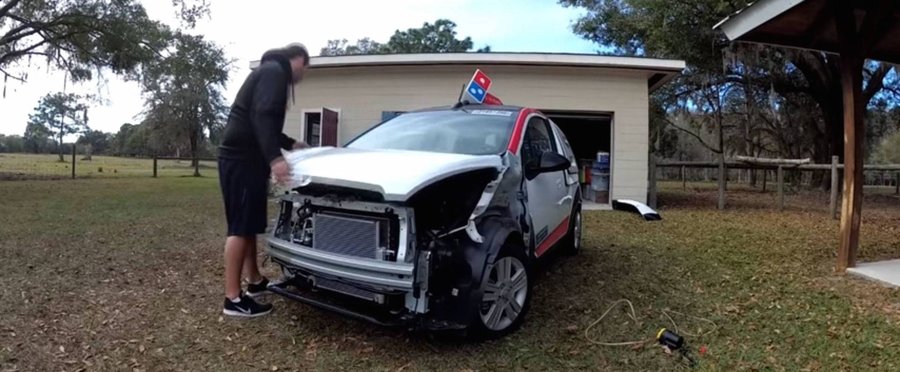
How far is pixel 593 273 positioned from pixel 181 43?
14.3m

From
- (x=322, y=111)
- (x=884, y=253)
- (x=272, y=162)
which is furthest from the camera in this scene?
(x=322, y=111)

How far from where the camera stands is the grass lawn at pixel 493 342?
3088mm

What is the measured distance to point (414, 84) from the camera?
10.7 meters

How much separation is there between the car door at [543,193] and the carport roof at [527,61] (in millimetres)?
5445

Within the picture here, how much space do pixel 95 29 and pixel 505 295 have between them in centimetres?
1537

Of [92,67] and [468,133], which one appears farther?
[92,67]

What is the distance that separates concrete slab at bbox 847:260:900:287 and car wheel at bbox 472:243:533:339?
3178 mm

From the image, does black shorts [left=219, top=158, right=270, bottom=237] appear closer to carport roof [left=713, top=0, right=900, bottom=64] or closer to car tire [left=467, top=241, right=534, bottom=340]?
car tire [left=467, top=241, right=534, bottom=340]

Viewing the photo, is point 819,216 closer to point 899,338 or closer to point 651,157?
point 651,157

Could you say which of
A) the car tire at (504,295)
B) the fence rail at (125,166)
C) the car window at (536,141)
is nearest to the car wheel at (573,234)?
the car window at (536,141)

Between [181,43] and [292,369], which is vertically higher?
[181,43]

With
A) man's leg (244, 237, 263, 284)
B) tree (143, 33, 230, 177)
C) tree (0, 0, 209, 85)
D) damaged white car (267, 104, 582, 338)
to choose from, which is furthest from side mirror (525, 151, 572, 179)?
tree (143, 33, 230, 177)

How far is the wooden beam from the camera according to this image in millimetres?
4840

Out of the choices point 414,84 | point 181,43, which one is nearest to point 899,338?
point 414,84
